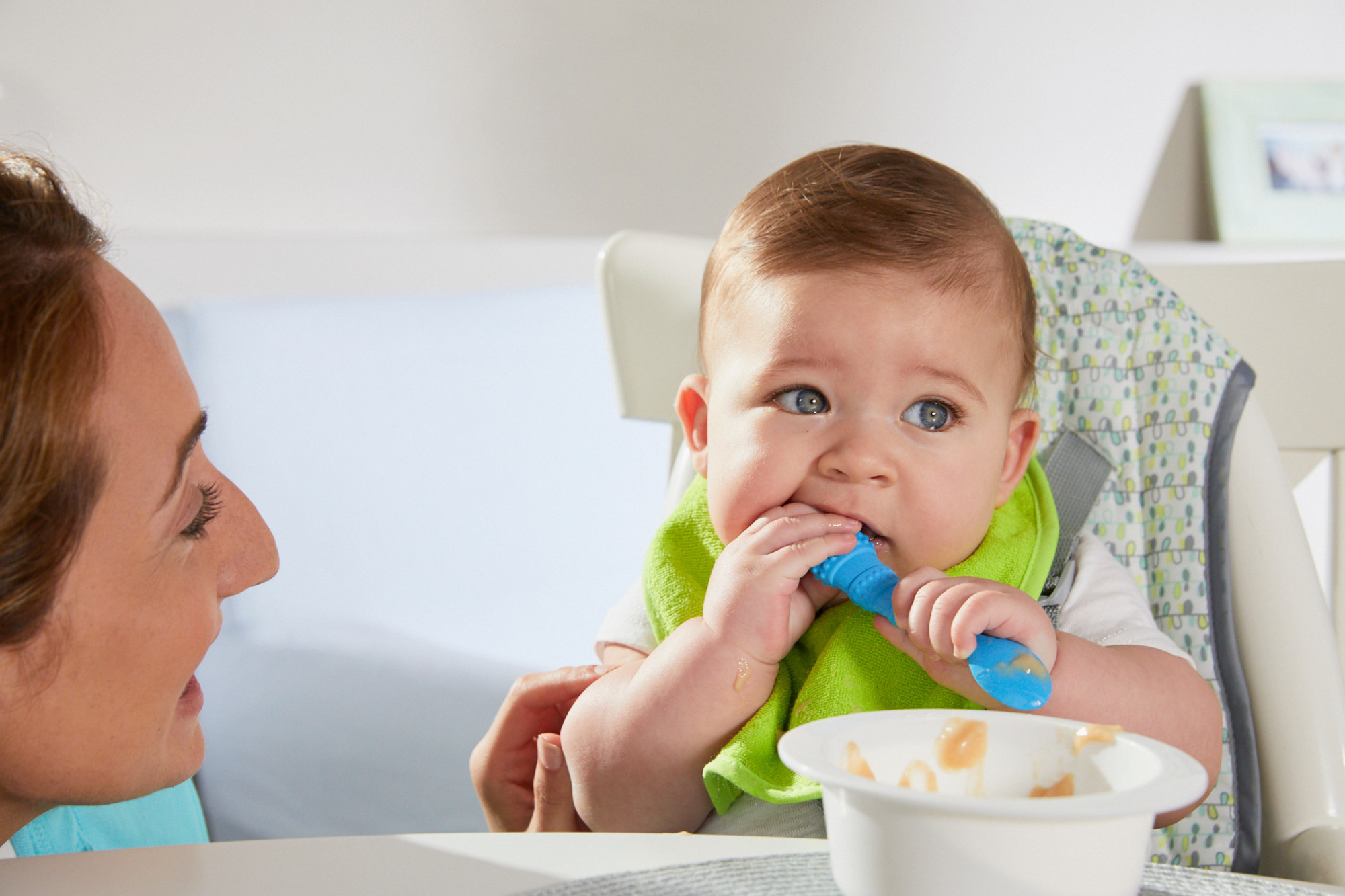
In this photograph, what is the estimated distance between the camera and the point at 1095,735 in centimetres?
44

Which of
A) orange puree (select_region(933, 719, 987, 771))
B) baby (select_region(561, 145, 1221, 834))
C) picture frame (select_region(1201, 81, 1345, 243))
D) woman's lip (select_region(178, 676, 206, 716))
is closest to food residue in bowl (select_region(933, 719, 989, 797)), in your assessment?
orange puree (select_region(933, 719, 987, 771))

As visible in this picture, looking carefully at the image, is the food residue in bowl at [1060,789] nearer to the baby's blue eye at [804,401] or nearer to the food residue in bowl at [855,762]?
the food residue in bowl at [855,762]

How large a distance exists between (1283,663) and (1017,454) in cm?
28

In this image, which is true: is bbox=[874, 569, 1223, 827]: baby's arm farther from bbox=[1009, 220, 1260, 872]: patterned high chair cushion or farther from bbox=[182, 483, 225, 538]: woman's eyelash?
bbox=[182, 483, 225, 538]: woman's eyelash

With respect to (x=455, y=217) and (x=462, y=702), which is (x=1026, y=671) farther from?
(x=455, y=217)

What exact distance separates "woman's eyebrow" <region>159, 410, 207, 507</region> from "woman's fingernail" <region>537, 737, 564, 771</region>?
403 millimetres

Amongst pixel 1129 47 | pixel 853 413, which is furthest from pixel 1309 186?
pixel 853 413

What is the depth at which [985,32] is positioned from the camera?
2053 millimetres

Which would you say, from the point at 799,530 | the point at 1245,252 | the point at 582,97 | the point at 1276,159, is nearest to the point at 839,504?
the point at 799,530

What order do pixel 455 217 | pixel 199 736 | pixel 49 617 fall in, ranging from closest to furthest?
pixel 49 617, pixel 199 736, pixel 455 217

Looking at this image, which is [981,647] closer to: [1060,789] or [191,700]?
[1060,789]

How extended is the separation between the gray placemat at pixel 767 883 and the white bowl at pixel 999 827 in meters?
0.07

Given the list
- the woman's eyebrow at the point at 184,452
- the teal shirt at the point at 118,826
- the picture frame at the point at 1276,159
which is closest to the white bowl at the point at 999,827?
the woman's eyebrow at the point at 184,452

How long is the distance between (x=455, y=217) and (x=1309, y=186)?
1646mm
